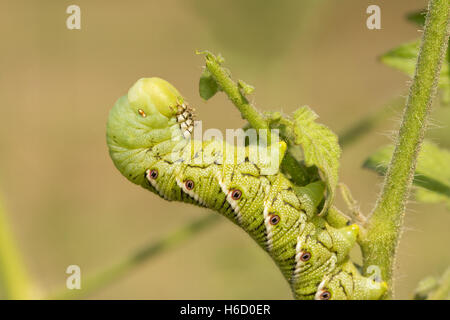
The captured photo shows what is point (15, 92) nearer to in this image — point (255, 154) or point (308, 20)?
point (308, 20)

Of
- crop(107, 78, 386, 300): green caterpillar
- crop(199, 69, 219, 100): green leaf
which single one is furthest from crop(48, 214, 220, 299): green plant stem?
crop(199, 69, 219, 100): green leaf

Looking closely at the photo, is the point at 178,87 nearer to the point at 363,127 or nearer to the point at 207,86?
the point at 363,127

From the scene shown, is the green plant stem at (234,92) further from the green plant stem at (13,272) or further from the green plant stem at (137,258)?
the green plant stem at (13,272)

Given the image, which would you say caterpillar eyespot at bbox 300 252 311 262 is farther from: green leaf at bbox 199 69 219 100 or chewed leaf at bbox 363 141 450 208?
green leaf at bbox 199 69 219 100

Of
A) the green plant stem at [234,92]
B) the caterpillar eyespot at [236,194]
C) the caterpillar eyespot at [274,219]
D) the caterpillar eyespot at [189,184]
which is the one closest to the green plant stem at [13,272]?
the caterpillar eyespot at [189,184]

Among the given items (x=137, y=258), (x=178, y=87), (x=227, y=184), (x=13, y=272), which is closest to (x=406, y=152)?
(x=227, y=184)

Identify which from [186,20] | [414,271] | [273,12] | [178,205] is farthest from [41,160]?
[414,271]
